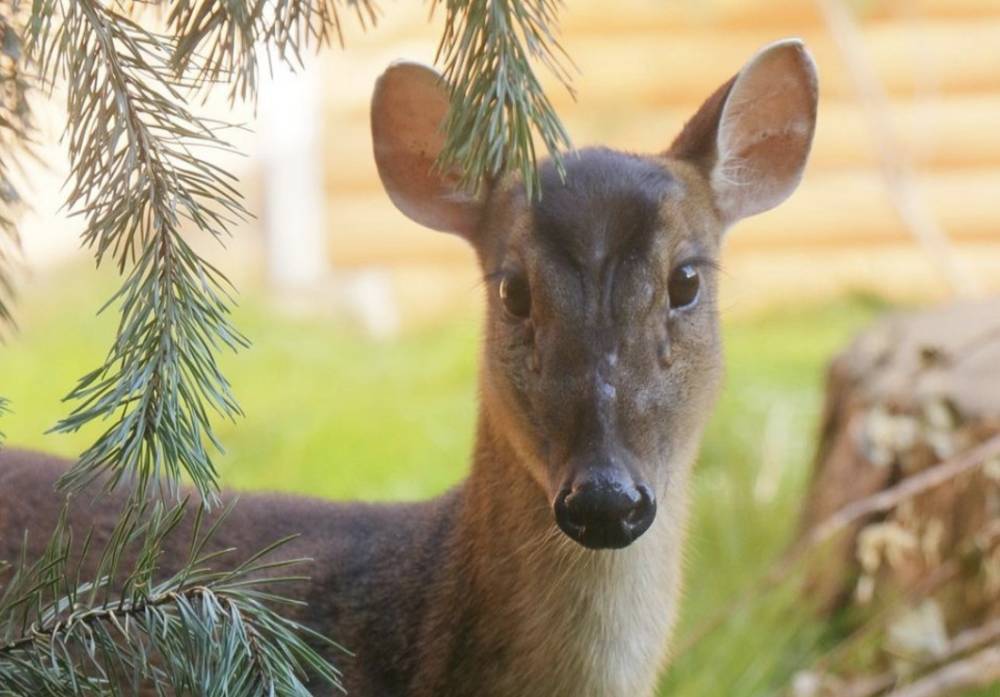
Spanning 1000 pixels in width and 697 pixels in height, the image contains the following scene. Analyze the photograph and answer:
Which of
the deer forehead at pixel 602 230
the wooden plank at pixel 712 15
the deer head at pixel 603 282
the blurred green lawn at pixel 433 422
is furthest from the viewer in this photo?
the wooden plank at pixel 712 15

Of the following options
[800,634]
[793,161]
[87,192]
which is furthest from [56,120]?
[87,192]

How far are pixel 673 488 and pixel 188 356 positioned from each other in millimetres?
1096

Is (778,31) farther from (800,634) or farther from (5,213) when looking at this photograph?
(5,213)

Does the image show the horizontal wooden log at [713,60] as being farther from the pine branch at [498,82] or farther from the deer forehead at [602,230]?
the pine branch at [498,82]

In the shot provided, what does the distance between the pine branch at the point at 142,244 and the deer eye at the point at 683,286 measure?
0.93 meters

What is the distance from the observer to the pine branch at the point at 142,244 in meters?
1.83

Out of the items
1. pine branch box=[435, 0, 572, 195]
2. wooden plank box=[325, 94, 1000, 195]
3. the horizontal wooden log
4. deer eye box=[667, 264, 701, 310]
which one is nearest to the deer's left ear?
deer eye box=[667, 264, 701, 310]

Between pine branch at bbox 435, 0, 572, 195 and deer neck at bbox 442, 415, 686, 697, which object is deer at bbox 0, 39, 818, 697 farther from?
pine branch at bbox 435, 0, 572, 195

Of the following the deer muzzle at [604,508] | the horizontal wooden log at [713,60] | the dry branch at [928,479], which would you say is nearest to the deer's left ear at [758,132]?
the deer muzzle at [604,508]

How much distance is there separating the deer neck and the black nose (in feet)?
1.04

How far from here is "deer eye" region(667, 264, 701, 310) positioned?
8.63ft

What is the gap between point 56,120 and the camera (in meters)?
6.50

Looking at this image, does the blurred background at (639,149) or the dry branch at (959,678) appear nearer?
the dry branch at (959,678)

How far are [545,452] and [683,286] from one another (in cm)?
38
